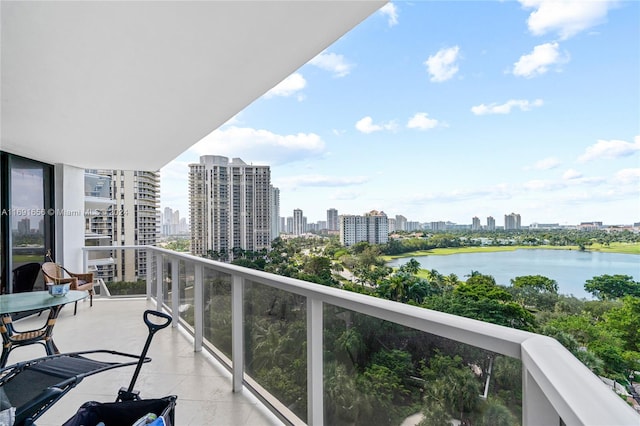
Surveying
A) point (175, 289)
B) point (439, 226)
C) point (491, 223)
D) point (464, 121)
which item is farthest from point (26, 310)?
point (464, 121)

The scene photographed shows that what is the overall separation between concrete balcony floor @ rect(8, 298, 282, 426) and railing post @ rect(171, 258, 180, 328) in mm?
180

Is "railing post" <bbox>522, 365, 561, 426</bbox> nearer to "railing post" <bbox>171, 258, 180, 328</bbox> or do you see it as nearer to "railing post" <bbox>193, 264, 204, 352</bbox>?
"railing post" <bbox>193, 264, 204, 352</bbox>

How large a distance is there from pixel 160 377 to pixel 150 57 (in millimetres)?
2811

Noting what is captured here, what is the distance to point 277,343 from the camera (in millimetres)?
2486

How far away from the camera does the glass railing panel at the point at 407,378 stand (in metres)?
1.10

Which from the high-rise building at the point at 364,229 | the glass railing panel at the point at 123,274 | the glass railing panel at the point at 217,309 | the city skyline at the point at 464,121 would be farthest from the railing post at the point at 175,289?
the high-rise building at the point at 364,229

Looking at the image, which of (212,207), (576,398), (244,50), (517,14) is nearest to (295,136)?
(212,207)

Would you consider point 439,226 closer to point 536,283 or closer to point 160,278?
point 536,283

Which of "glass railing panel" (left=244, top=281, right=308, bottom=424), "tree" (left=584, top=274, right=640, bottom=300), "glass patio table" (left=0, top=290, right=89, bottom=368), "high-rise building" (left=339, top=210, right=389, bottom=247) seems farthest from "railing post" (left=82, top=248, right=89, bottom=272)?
"tree" (left=584, top=274, right=640, bottom=300)

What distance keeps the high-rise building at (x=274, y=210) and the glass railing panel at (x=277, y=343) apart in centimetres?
1083

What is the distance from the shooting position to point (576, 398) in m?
0.60

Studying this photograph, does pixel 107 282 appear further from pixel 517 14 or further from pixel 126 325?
pixel 517 14

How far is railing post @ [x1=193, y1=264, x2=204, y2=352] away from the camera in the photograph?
149 inches

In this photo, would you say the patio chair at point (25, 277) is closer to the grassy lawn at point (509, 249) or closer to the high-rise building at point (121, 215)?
the high-rise building at point (121, 215)
